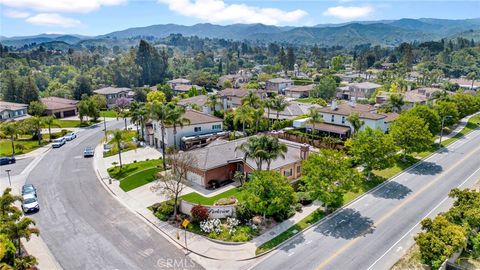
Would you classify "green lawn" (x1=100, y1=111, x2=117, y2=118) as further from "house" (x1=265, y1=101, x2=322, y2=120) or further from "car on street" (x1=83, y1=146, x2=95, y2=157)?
"house" (x1=265, y1=101, x2=322, y2=120)

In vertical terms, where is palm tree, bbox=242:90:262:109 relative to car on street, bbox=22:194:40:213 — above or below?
above

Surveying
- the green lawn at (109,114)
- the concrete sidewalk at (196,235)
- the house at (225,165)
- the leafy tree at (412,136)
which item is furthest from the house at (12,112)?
the leafy tree at (412,136)

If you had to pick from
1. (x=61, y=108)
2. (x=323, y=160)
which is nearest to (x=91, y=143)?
(x=61, y=108)

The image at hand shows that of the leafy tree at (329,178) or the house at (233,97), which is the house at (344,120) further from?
the leafy tree at (329,178)

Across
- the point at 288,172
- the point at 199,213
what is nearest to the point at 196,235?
the point at 199,213

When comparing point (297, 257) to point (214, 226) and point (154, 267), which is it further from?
point (154, 267)

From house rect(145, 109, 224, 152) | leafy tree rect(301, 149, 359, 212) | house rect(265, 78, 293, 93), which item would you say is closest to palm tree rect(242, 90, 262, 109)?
house rect(145, 109, 224, 152)
